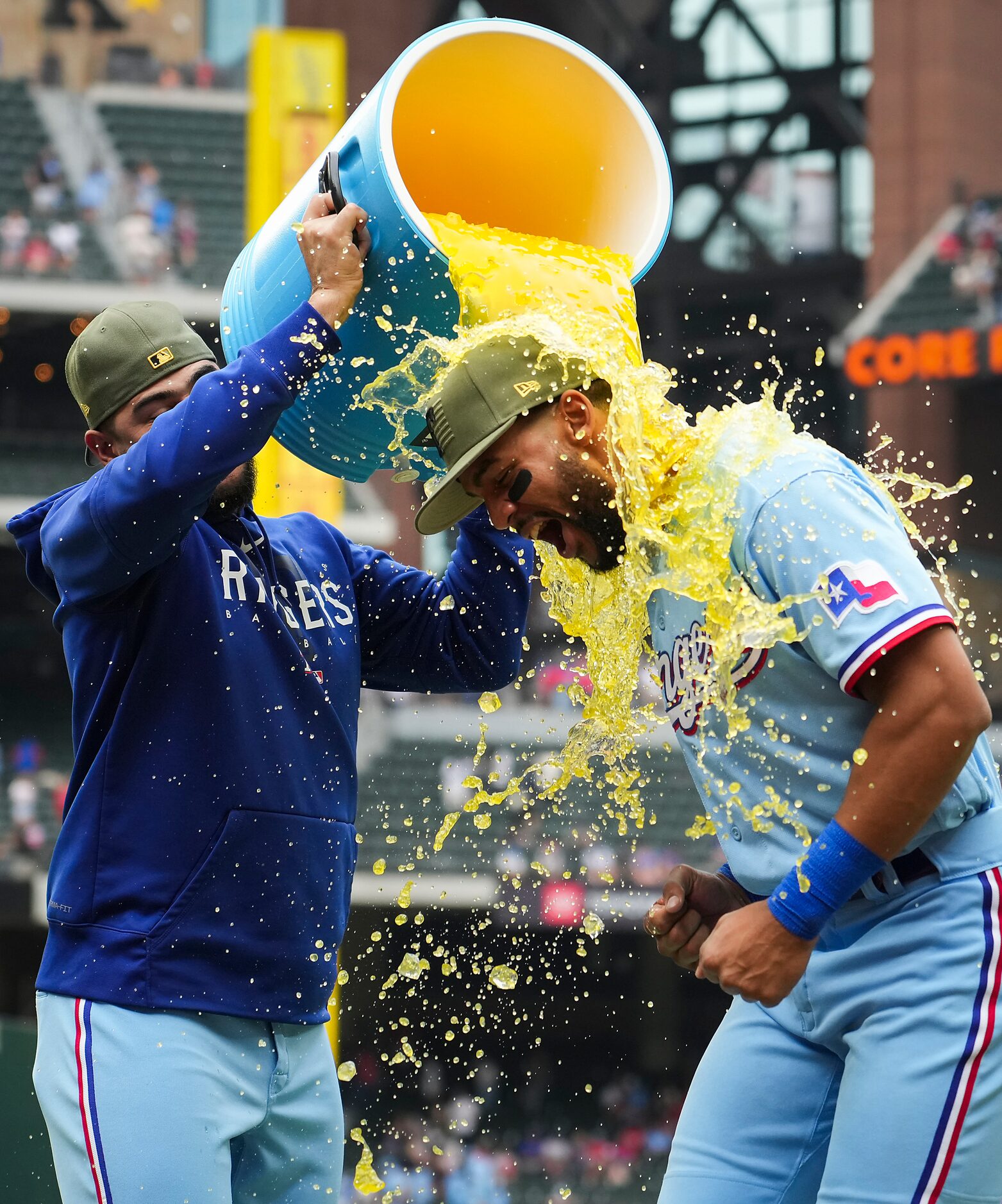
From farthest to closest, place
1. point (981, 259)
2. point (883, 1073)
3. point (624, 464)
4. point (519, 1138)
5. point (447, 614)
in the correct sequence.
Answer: point (981, 259)
point (519, 1138)
point (447, 614)
point (624, 464)
point (883, 1073)

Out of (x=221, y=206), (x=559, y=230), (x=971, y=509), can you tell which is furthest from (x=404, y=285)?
(x=971, y=509)

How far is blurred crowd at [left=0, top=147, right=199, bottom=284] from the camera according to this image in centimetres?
1619

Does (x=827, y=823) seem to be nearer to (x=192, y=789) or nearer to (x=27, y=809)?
(x=192, y=789)

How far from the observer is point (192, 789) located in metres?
2.56

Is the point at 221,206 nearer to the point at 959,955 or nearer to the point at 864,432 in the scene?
the point at 864,432

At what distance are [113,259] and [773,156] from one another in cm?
1224

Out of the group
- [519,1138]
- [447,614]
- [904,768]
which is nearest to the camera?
[904,768]

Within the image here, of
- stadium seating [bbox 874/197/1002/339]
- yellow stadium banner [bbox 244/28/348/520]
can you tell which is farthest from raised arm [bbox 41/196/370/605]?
stadium seating [bbox 874/197/1002/339]

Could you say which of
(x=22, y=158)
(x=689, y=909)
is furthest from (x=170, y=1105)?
(x=22, y=158)

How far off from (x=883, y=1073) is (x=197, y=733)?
47.0 inches

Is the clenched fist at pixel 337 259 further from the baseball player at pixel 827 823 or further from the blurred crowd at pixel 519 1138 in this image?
the blurred crowd at pixel 519 1138

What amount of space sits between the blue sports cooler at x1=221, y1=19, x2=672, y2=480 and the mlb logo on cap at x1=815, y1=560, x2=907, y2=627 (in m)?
0.89

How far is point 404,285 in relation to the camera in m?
2.64

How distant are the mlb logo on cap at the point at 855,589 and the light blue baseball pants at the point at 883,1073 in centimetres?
44
